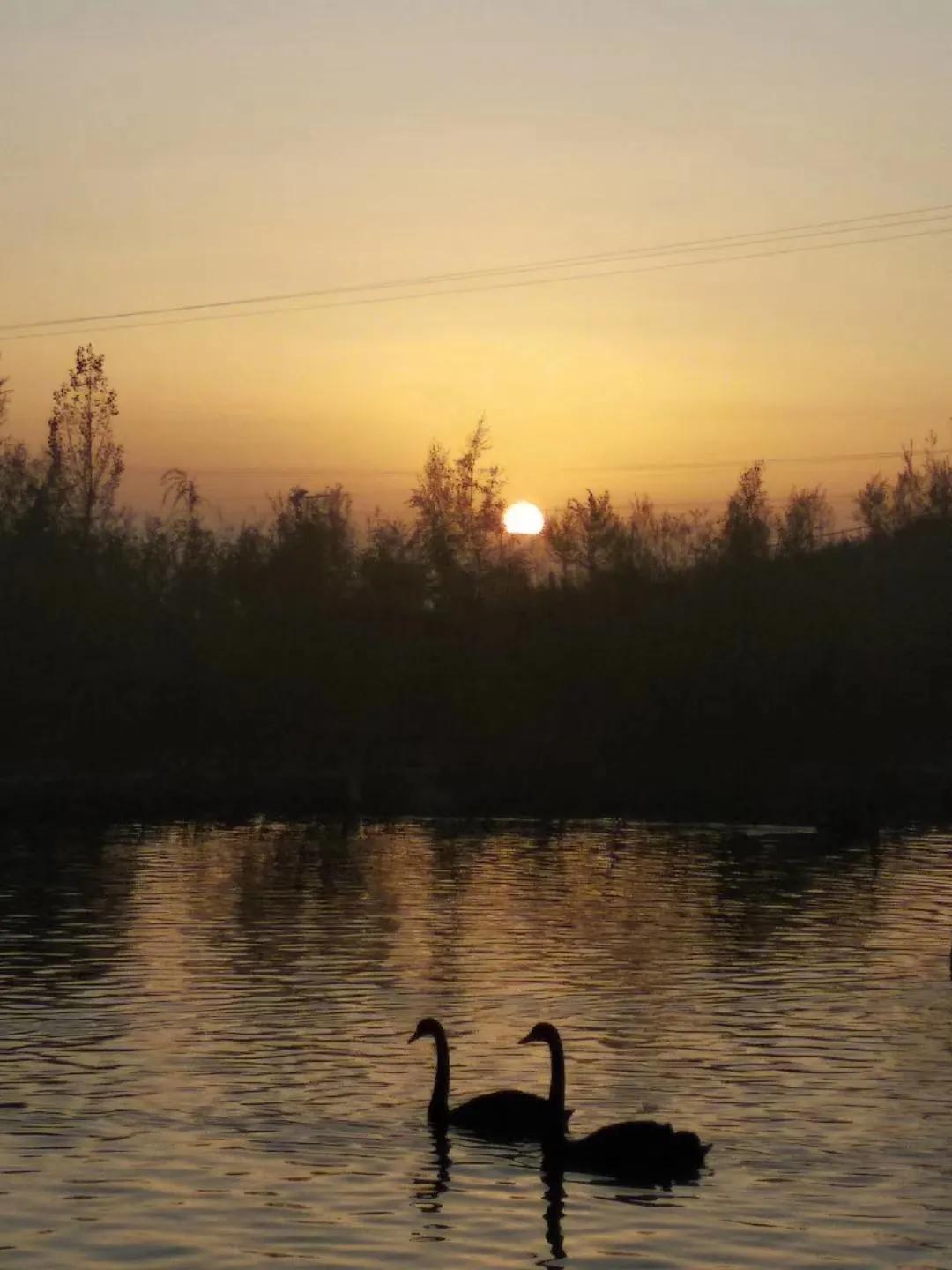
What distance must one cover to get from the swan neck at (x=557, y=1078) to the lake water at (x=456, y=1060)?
1.88 feet

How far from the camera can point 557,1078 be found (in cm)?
2075

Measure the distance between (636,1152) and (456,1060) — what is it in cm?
625

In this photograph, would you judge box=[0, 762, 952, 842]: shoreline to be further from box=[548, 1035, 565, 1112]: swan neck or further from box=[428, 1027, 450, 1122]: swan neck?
box=[548, 1035, 565, 1112]: swan neck

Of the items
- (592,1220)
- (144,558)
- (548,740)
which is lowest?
(592,1220)

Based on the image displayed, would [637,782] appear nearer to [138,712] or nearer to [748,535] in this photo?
[138,712]

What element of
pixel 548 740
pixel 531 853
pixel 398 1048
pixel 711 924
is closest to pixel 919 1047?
pixel 398 1048

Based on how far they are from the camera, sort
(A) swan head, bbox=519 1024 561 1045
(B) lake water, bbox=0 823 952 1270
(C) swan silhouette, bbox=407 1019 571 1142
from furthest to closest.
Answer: (A) swan head, bbox=519 1024 561 1045 < (C) swan silhouette, bbox=407 1019 571 1142 < (B) lake water, bbox=0 823 952 1270

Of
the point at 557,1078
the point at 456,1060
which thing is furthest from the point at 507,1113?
the point at 456,1060

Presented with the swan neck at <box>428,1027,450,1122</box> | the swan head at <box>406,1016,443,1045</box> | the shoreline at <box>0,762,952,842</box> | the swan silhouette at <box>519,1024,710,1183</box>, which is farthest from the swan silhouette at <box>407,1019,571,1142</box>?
the shoreline at <box>0,762,952,842</box>

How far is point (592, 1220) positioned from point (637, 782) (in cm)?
6018

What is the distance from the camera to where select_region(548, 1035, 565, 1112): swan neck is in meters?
20.4

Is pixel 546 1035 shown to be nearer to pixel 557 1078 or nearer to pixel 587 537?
pixel 557 1078

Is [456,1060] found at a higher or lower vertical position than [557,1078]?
lower

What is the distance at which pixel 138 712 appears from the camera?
282 feet
